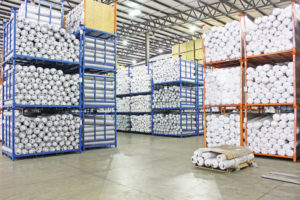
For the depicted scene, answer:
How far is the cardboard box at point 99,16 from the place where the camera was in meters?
8.84

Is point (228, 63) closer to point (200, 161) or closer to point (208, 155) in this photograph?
point (208, 155)

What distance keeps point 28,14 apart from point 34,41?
1.36m

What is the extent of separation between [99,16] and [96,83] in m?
2.53

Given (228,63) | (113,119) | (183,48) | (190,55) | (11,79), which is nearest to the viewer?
(11,79)

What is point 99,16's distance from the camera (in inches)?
360

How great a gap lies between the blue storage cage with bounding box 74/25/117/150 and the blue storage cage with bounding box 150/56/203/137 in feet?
14.5

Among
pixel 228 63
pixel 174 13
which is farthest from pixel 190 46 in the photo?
pixel 228 63

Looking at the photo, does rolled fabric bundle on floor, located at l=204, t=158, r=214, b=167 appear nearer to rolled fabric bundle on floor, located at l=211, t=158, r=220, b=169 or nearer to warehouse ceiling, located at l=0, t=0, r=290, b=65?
rolled fabric bundle on floor, located at l=211, t=158, r=220, b=169

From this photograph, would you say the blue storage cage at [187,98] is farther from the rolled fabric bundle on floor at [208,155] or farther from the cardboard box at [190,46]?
the rolled fabric bundle on floor at [208,155]

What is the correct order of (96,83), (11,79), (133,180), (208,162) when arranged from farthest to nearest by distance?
(96,83), (11,79), (208,162), (133,180)

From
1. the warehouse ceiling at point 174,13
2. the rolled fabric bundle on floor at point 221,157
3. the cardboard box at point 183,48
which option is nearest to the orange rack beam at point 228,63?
the rolled fabric bundle on floor at point 221,157

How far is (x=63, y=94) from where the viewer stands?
8.05 meters

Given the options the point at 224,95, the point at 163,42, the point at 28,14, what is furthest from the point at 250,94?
the point at 163,42

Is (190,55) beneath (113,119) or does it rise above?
above
